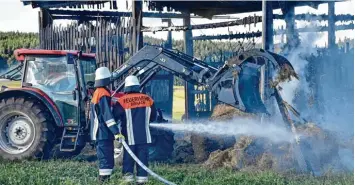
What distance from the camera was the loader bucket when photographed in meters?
9.96

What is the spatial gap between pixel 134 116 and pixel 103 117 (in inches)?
18.3

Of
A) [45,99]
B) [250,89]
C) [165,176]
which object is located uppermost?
[250,89]

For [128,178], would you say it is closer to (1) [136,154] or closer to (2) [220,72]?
(1) [136,154]

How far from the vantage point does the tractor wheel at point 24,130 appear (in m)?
11.1

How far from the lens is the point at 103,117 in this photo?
29.7ft

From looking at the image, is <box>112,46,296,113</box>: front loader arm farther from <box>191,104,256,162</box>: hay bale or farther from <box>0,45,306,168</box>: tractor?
<box>191,104,256,162</box>: hay bale

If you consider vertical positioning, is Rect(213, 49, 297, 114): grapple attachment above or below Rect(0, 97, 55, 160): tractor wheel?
above

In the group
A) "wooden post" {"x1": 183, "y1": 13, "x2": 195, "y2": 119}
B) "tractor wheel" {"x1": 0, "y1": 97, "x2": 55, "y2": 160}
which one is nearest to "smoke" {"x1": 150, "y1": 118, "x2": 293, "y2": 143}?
"tractor wheel" {"x1": 0, "y1": 97, "x2": 55, "y2": 160}

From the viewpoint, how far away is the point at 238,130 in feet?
36.0

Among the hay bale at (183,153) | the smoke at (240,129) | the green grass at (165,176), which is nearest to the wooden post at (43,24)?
the hay bale at (183,153)

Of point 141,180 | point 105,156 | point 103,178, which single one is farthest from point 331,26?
point 103,178

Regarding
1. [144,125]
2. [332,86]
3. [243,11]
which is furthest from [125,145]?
[243,11]

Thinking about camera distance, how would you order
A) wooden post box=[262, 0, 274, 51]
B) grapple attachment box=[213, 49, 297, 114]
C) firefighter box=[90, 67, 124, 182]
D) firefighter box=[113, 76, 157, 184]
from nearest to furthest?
firefighter box=[90, 67, 124, 182]
firefighter box=[113, 76, 157, 184]
grapple attachment box=[213, 49, 297, 114]
wooden post box=[262, 0, 274, 51]

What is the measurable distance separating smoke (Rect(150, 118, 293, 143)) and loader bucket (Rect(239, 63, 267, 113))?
0.50 m
